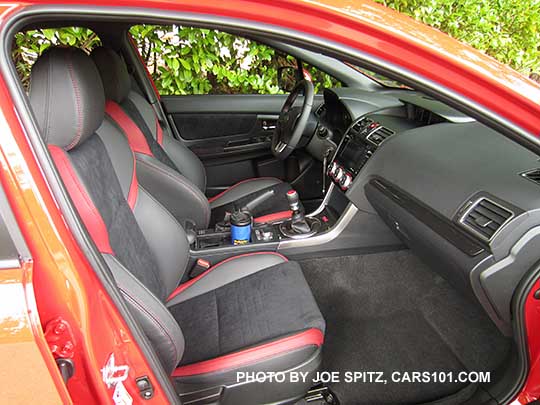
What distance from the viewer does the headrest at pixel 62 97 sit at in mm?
982

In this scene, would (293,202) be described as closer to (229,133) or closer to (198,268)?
(198,268)

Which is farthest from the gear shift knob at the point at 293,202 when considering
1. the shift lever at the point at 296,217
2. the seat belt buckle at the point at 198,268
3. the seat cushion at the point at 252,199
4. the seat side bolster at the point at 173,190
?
the seat belt buckle at the point at 198,268

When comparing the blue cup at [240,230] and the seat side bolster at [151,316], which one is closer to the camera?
the seat side bolster at [151,316]

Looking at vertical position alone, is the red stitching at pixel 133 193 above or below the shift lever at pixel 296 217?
above

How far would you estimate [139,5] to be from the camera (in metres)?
0.72

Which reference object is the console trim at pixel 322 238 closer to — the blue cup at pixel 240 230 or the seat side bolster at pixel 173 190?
the blue cup at pixel 240 230

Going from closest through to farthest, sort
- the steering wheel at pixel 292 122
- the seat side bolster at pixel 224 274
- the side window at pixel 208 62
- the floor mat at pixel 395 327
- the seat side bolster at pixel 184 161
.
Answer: the seat side bolster at pixel 224 274 → the floor mat at pixel 395 327 → the steering wheel at pixel 292 122 → the seat side bolster at pixel 184 161 → the side window at pixel 208 62

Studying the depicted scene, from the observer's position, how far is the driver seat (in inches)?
67.8

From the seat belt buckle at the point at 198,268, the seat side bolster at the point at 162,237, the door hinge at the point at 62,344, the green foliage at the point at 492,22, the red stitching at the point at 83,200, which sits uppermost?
the green foliage at the point at 492,22

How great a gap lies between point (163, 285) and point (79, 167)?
0.51 metres

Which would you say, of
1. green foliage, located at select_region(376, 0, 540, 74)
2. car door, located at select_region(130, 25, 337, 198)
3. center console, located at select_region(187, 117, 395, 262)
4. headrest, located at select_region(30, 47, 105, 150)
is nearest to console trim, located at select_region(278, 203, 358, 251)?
center console, located at select_region(187, 117, 395, 262)

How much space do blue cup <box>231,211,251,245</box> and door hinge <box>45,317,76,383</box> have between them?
3.81 feet

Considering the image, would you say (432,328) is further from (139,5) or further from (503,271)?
(139,5)

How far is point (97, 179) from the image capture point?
3.85 feet
